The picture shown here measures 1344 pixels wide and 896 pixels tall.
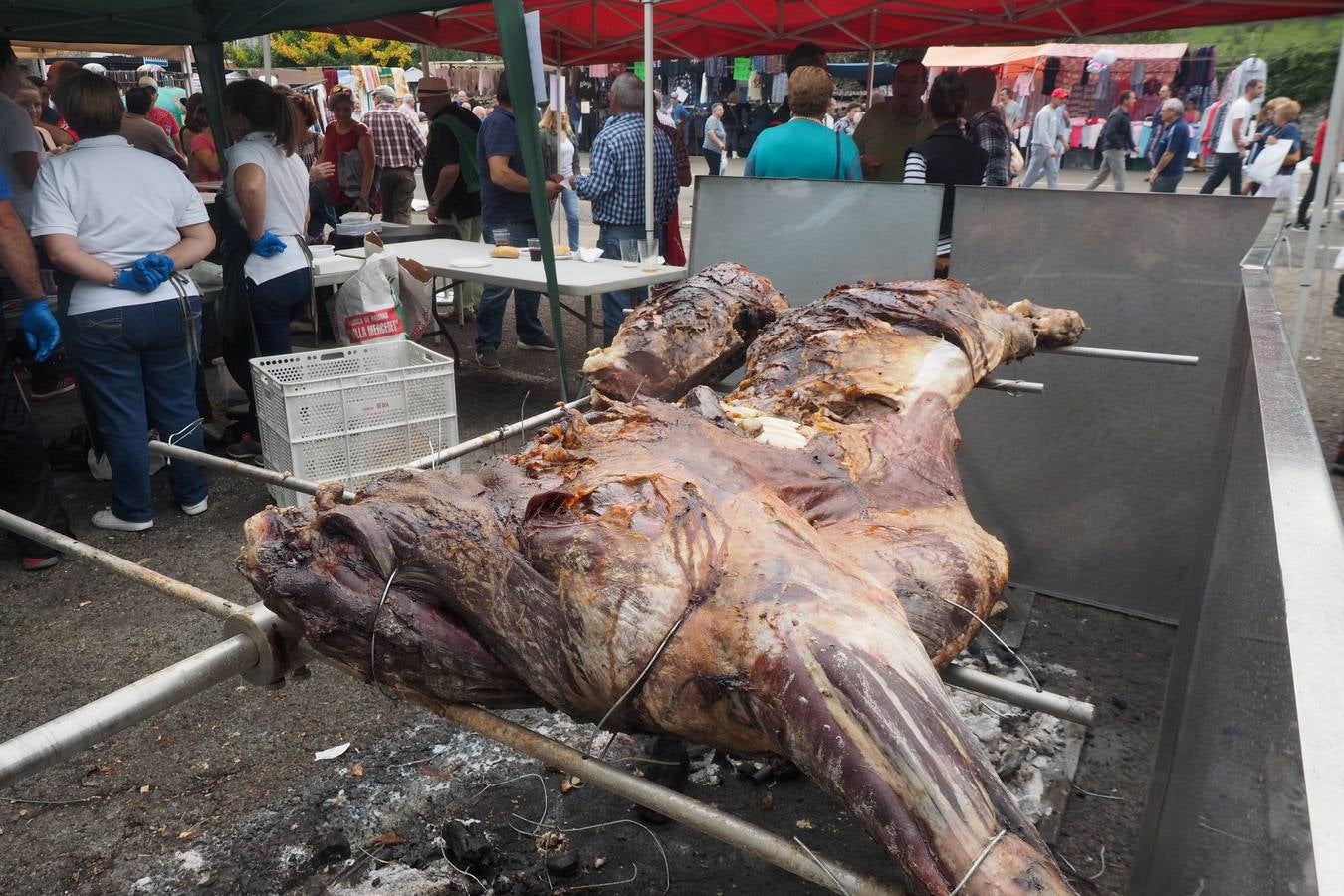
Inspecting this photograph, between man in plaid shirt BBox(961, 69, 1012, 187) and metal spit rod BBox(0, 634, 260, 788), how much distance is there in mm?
5301

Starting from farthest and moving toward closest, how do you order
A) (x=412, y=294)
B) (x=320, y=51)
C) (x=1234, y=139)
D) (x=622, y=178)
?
(x=320, y=51)
(x=1234, y=139)
(x=622, y=178)
(x=412, y=294)

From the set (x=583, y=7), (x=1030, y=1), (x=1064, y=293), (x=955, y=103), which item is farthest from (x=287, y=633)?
(x=583, y=7)

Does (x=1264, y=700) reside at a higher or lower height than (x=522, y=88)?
lower

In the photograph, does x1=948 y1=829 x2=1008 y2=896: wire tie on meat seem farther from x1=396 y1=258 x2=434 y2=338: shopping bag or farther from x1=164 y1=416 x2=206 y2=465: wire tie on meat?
x1=396 y1=258 x2=434 y2=338: shopping bag

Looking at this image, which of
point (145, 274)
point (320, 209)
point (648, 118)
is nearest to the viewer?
point (145, 274)

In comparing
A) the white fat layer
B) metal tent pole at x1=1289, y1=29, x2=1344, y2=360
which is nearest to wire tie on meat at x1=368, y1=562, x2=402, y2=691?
the white fat layer

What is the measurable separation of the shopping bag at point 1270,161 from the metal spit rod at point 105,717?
14.1 metres

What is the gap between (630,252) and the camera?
21.4 ft

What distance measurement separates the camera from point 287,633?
1629 millimetres

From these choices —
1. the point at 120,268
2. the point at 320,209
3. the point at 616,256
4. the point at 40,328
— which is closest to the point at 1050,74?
the point at 616,256

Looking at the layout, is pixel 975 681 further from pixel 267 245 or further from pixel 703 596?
pixel 267 245

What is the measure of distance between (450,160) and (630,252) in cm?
278

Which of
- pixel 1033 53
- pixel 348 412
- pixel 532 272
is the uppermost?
pixel 1033 53

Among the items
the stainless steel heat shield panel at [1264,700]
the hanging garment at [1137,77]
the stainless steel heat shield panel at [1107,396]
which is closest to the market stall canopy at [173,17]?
the stainless steel heat shield panel at [1107,396]
